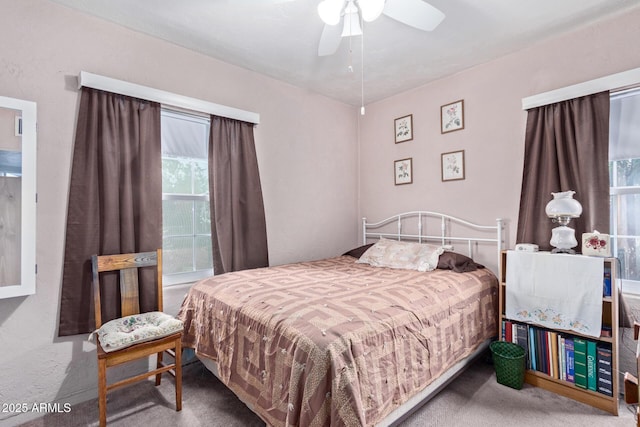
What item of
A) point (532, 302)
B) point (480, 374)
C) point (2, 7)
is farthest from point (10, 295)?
point (532, 302)

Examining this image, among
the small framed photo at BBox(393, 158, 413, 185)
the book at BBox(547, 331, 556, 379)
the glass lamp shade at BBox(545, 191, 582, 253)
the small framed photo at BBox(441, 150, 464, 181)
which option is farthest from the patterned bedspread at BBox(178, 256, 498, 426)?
the small framed photo at BBox(393, 158, 413, 185)

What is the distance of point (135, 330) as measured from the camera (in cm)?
195

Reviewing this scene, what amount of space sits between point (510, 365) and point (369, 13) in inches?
98.3

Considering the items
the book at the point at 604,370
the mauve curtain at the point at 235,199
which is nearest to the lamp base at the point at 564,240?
the book at the point at 604,370

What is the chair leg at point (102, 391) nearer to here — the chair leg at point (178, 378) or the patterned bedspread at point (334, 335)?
the chair leg at point (178, 378)

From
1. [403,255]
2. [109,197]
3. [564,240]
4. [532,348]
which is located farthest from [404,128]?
[109,197]

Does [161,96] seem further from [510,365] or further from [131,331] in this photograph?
[510,365]

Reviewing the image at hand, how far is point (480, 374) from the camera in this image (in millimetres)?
2402

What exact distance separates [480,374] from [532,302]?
0.69 m

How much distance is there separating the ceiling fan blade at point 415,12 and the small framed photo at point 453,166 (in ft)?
4.83

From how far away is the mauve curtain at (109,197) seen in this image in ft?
7.03

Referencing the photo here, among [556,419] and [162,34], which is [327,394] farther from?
[162,34]

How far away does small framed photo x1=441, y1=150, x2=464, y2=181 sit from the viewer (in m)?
3.12

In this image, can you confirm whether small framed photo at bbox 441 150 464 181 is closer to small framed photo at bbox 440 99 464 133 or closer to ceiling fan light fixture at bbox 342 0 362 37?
small framed photo at bbox 440 99 464 133
